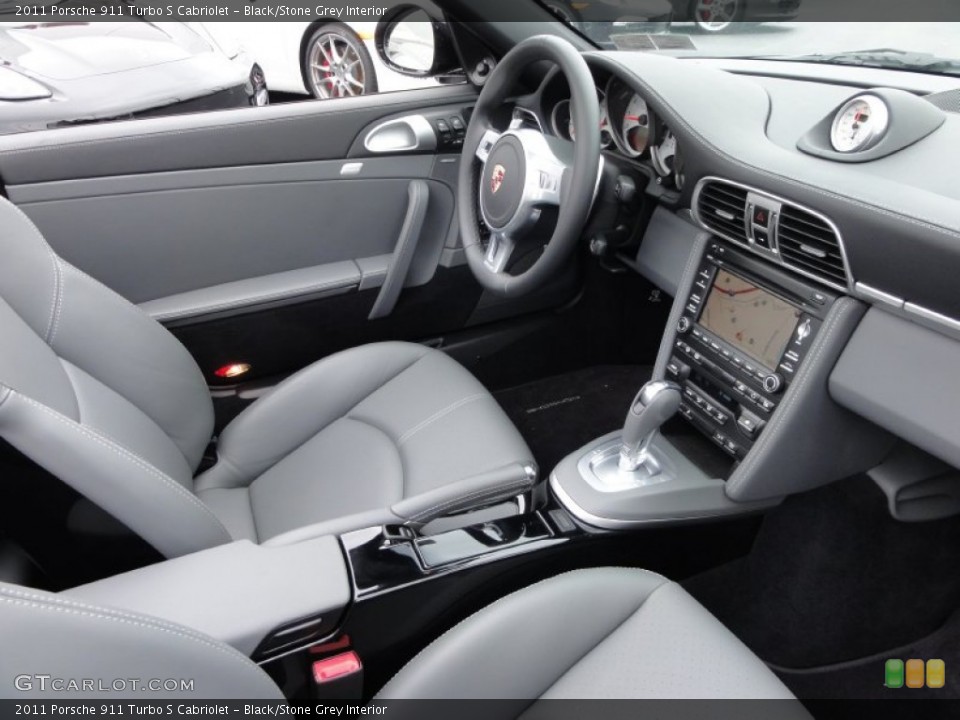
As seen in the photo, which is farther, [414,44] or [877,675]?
[414,44]

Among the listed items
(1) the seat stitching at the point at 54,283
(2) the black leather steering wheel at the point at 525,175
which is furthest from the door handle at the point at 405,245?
(1) the seat stitching at the point at 54,283

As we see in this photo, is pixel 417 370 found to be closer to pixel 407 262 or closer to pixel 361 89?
pixel 407 262

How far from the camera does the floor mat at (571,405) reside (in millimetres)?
1996

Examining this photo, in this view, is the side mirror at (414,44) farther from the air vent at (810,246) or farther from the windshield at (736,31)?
the air vent at (810,246)

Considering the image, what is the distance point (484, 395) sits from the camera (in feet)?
4.80

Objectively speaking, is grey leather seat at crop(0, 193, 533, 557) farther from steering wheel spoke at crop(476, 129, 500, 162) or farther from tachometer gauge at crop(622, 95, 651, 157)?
tachometer gauge at crop(622, 95, 651, 157)

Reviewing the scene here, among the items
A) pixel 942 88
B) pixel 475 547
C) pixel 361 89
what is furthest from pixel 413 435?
pixel 361 89

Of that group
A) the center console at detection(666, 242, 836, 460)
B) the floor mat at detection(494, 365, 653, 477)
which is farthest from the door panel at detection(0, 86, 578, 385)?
the center console at detection(666, 242, 836, 460)

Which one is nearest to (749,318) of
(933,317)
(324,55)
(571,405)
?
(933,317)

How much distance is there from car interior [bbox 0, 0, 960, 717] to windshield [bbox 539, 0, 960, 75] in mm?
50

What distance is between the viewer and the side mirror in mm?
1945

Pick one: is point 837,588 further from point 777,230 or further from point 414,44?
point 414,44

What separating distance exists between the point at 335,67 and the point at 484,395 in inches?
56.1

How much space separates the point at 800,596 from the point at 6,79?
2.87 m
